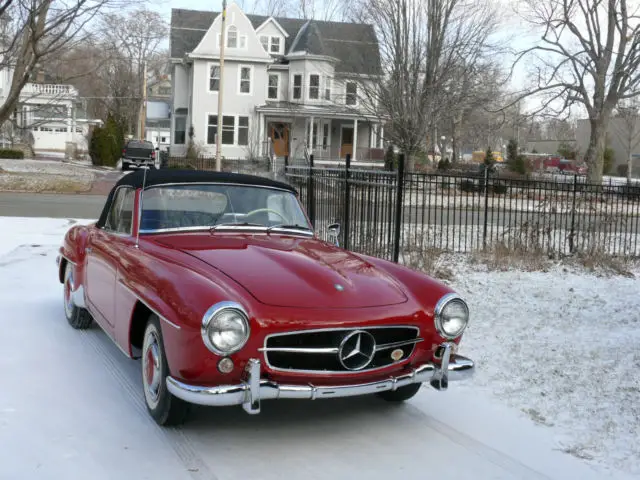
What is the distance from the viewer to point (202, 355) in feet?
13.1

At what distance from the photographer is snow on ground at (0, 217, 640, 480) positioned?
4031 mm

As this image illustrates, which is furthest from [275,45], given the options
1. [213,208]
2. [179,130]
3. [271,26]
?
[213,208]

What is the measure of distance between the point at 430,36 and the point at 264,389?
2455 centimetres

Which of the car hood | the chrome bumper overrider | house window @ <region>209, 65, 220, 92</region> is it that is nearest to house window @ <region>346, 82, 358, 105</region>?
house window @ <region>209, 65, 220, 92</region>

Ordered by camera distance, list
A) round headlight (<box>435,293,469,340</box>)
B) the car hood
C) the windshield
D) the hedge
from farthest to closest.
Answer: the hedge, the windshield, round headlight (<box>435,293,469,340</box>), the car hood

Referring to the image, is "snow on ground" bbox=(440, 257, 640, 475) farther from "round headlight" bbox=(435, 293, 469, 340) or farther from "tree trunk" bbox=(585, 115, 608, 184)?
"tree trunk" bbox=(585, 115, 608, 184)

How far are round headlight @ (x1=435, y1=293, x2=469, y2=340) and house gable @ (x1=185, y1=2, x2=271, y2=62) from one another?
39161mm

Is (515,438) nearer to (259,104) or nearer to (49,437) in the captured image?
(49,437)

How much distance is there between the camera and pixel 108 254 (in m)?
5.60

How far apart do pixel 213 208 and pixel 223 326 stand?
1.94 meters

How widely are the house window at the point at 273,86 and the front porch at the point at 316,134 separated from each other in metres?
1.69

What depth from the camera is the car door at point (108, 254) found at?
213 inches

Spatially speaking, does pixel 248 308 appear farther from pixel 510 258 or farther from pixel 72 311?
pixel 510 258

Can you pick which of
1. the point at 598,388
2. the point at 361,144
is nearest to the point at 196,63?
the point at 361,144
